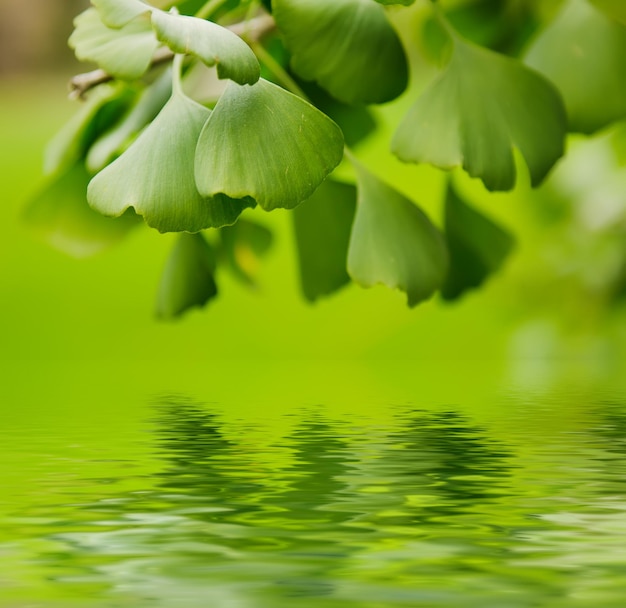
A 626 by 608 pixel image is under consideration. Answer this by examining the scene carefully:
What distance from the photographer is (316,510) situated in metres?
0.47

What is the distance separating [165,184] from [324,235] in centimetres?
18

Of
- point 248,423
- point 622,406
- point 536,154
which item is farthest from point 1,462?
point 622,406

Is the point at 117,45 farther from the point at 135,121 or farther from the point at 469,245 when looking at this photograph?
the point at 469,245

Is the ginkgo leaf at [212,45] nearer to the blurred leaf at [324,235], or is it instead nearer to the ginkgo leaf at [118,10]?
the ginkgo leaf at [118,10]

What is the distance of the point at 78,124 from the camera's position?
534 mm

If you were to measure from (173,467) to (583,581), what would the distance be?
256mm

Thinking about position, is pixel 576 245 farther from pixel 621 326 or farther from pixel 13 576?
pixel 13 576

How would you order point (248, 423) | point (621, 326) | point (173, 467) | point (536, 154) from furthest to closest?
point (621, 326), point (248, 423), point (173, 467), point (536, 154)

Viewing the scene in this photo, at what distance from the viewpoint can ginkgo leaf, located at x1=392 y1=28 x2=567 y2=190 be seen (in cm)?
46

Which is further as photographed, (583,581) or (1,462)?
(1,462)

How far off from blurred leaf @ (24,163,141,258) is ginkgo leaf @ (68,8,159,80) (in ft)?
0.37

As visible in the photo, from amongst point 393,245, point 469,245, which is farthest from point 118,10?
point 469,245

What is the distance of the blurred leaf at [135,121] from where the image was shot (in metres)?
Answer: 0.51

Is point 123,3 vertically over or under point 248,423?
over
